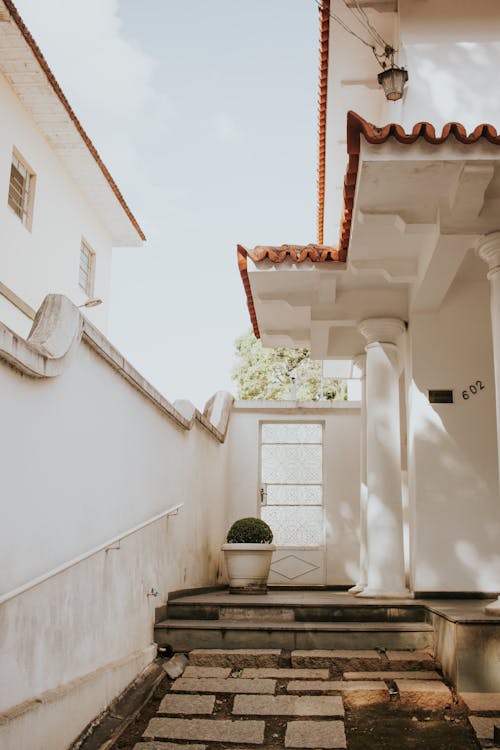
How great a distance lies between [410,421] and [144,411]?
2849mm

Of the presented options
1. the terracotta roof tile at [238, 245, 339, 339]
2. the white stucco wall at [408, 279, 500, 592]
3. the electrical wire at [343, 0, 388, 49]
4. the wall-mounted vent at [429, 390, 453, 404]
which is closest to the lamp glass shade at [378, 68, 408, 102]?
the electrical wire at [343, 0, 388, 49]

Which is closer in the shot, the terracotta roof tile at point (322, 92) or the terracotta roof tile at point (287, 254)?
the terracotta roof tile at point (287, 254)

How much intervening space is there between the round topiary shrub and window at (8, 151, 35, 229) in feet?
23.0

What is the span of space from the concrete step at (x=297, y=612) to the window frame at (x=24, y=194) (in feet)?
26.5

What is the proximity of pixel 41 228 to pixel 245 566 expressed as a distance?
25.6ft

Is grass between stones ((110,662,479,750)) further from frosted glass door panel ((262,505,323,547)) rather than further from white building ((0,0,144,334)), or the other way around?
white building ((0,0,144,334))

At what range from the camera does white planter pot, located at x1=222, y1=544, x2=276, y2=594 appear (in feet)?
27.3

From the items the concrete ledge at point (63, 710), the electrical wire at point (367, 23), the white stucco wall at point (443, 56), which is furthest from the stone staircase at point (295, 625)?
the electrical wire at point (367, 23)

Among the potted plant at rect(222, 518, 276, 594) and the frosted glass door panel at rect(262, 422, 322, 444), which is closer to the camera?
the potted plant at rect(222, 518, 276, 594)

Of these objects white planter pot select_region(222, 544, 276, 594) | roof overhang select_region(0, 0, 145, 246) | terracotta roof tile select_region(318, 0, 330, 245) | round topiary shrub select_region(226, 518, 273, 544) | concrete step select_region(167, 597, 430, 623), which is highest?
roof overhang select_region(0, 0, 145, 246)

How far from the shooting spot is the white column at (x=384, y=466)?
730cm

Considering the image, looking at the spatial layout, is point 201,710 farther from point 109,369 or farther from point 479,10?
point 479,10

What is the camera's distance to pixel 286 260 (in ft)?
22.3

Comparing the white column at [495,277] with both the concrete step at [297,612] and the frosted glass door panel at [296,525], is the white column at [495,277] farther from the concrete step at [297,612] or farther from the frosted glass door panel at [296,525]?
the frosted glass door panel at [296,525]
